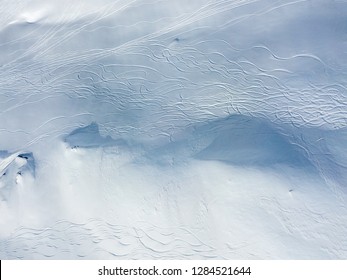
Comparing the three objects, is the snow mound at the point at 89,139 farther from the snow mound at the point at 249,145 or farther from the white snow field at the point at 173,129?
the snow mound at the point at 249,145

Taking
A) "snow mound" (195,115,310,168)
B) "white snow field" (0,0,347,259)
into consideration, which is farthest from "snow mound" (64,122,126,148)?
"snow mound" (195,115,310,168)

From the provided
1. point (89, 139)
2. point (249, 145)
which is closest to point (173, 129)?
point (249, 145)

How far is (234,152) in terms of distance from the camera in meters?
6.63

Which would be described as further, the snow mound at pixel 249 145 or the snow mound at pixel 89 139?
the snow mound at pixel 89 139

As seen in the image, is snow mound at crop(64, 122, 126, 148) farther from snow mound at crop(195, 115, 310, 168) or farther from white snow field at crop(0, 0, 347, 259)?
snow mound at crop(195, 115, 310, 168)

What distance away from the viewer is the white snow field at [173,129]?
6.46m

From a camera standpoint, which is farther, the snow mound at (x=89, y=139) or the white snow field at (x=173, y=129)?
the snow mound at (x=89, y=139)

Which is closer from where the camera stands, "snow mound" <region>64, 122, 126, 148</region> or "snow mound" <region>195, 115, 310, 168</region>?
"snow mound" <region>195, 115, 310, 168</region>

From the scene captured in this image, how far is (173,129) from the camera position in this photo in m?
7.07

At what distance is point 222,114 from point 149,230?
9.52ft

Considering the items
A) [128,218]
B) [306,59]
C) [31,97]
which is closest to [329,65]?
[306,59]

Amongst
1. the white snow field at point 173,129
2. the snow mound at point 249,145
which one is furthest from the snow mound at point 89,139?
the snow mound at point 249,145

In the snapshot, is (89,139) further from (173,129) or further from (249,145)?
(249,145)

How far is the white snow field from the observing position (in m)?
6.46
